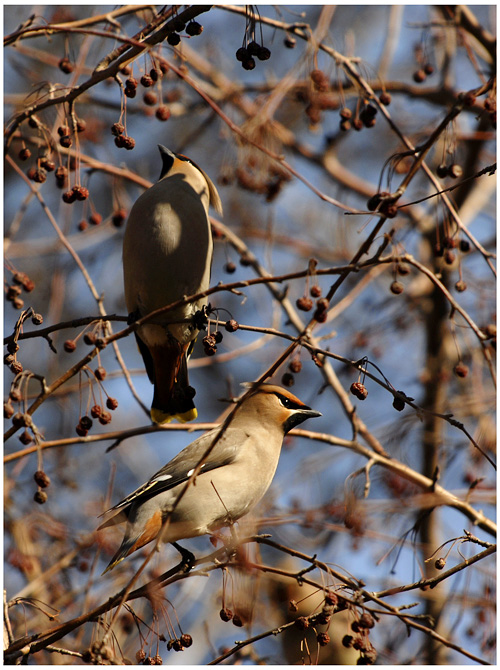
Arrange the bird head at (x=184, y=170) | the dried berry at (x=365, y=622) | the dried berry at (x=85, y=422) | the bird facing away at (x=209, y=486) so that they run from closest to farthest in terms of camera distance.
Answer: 1. the dried berry at (x=365, y=622)
2. the dried berry at (x=85, y=422)
3. the bird facing away at (x=209, y=486)
4. the bird head at (x=184, y=170)

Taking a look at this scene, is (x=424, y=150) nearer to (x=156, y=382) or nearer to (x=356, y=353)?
(x=156, y=382)

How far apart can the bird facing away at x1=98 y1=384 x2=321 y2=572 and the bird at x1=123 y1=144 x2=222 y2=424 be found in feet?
1.08

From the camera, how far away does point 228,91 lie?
534 cm

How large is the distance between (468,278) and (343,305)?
863 mm

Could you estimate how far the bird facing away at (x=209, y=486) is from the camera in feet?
10.7

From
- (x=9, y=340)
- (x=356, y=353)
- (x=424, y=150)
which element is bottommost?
(x=9, y=340)

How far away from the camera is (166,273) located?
3.81 meters

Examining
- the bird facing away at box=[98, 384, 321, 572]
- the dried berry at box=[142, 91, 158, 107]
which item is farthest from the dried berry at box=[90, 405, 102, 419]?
the dried berry at box=[142, 91, 158, 107]

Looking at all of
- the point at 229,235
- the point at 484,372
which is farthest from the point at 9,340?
the point at 484,372

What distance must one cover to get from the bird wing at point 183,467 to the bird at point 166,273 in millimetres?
263

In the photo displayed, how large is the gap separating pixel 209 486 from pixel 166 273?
101cm

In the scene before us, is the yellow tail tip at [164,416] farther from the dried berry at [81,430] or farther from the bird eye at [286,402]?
the dried berry at [81,430]

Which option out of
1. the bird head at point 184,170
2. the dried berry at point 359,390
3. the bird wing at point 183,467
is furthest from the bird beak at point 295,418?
the dried berry at point 359,390

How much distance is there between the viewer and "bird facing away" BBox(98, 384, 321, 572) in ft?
10.7
